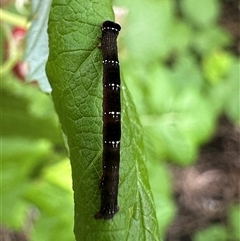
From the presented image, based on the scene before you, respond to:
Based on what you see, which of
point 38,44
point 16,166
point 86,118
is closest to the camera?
point 86,118

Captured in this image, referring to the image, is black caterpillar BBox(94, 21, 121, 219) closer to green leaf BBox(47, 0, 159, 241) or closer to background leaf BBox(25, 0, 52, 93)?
green leaf BBox(47, 0, 159, 241)

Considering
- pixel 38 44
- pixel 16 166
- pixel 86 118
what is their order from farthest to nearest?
pixel 16 166 < pixel 38 44 < pixel 86 118

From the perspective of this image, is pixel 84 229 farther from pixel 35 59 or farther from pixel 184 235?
pixel 184 235

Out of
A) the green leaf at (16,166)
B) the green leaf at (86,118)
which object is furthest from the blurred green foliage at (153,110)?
the green leaf at (86,118)

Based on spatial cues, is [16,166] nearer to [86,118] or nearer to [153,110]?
[153,110]

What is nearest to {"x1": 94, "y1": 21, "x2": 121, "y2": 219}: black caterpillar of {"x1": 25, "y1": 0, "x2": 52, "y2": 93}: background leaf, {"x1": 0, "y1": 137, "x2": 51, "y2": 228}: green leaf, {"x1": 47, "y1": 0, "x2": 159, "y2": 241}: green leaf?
{"x1": 47, "y1": 0, "x2": 159, "y2": 241}: green leaf

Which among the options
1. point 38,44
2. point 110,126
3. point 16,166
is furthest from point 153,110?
point 110,126

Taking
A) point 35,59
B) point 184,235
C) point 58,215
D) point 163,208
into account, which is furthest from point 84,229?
point 184,235
